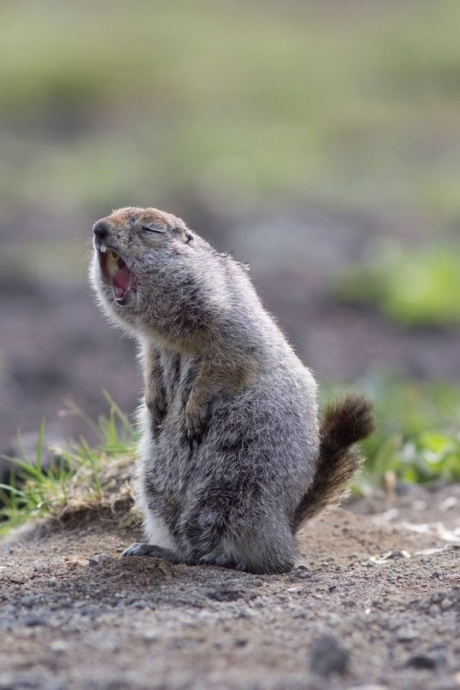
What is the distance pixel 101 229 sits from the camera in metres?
4.95

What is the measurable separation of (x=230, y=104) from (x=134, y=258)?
19.6m

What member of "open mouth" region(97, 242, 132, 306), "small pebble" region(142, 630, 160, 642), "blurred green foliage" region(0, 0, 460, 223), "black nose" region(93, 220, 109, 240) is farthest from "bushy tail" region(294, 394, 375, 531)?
"blurred green foliage" region(0, 0, 460, 223)

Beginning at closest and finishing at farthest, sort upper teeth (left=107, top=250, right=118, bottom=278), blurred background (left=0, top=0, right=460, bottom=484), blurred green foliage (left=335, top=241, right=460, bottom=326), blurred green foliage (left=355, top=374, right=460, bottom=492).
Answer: upper teeth (left=107, top=250, right=118, bottom=278) → blurred green foliage (left=355, top=374, right=460, bottom=492) → blurred background (left=0, top=0, right=460, bottom=484) → blurred green foliage (left=335, top=241, right=460, bottom=326)

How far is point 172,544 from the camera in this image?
5.09 metres

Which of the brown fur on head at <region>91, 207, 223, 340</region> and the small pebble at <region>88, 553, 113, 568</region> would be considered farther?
the brown fur on head at <region>91, 207, 223, 340</region>

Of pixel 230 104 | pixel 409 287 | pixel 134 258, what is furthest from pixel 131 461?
pixel 230 104

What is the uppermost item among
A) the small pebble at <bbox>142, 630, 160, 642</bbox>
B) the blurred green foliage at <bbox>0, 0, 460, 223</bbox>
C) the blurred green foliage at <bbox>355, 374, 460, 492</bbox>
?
the blurred green foliage at <bbox>0, 0, 460, 223</bbox>

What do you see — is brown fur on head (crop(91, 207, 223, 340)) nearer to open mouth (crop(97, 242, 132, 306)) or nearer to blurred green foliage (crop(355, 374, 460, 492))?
open mouth (crop(97, 242, 132, 306))

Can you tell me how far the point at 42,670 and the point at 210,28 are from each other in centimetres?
2921

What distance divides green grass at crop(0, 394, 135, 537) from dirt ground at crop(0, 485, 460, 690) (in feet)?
0.65

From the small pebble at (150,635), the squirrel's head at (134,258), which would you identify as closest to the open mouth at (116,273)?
the squirrel's head at (134,258)

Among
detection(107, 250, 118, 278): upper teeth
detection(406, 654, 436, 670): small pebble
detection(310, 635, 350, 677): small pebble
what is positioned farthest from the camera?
detection(107, 250, 118, 278): upper teeth

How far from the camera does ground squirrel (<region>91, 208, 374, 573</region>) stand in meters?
4.89

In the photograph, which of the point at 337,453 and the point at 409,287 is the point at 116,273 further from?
the point at 409,287
